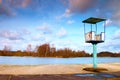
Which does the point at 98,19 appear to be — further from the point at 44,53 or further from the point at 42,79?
the point at 44,53

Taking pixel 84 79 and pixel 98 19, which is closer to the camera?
pixel 84 79

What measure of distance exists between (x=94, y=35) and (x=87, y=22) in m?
1.85

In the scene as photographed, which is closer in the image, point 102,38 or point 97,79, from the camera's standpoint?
point 97,79

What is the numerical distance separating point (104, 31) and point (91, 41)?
164cm

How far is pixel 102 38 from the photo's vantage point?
76.2ft

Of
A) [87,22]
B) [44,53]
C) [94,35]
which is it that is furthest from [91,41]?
[44,53]

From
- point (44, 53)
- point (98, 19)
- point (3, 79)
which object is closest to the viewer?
point (3, 79)

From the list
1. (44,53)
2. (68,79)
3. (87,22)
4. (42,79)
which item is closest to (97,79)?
(68,79)

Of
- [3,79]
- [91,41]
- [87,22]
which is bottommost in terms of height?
[3,79]

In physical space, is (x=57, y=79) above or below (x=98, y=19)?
below

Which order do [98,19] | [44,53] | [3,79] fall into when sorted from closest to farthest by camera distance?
1. [3,79]
2. [98,19]
3. [44,53]

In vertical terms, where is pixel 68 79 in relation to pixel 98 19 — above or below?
below

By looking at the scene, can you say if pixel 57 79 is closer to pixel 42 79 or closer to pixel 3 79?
pixel 42 79

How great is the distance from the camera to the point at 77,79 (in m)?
15.7
